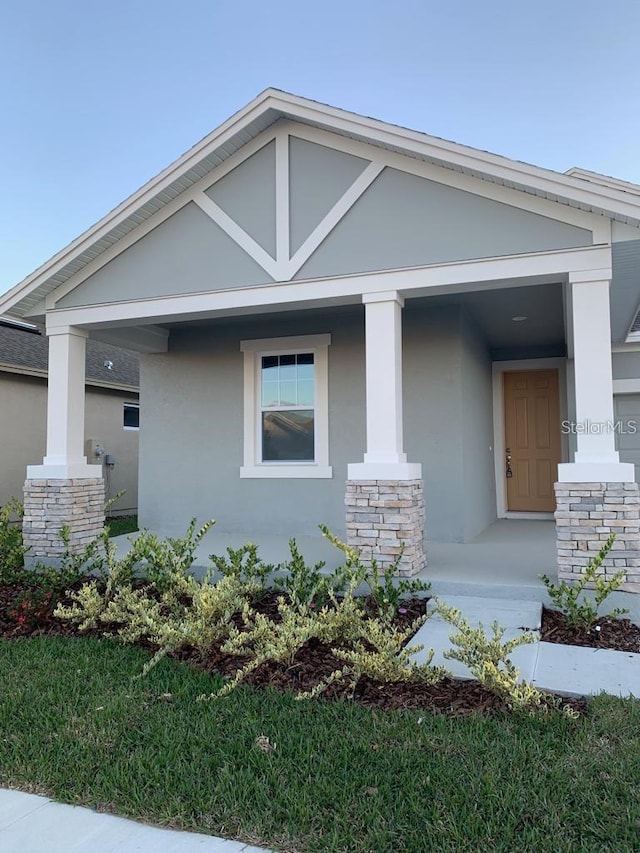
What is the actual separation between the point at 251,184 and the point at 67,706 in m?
5.25

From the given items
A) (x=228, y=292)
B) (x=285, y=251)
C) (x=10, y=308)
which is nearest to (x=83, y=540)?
(x=10, y=308)

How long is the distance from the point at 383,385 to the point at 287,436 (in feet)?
9.01

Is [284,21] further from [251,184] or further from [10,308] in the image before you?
[10,308]

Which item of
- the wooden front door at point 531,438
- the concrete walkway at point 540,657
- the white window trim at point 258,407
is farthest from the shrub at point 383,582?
the wooden front door at point 531,438

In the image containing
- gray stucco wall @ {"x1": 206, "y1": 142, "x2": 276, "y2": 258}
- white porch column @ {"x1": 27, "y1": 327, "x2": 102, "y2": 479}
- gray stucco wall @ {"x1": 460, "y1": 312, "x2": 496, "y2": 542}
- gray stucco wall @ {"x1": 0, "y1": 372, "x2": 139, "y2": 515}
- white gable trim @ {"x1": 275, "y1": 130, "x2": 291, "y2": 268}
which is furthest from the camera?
gray stucco wall @ {"x1": 0, "y1": 372, "x2": 139, "y2": 515}

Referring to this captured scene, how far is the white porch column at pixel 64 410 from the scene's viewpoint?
23.9 ft

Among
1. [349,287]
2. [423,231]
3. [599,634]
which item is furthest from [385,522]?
[423,231]

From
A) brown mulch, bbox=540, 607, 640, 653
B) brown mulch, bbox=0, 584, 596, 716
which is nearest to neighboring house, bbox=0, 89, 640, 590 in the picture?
brown mulch, bbox=540, 607, 640, 653

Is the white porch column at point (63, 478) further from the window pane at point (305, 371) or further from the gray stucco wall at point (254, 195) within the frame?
the window pane at point (305, 371)

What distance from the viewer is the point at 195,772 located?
2922 millimetres

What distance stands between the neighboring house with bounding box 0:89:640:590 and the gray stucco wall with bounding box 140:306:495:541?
0.09 ft

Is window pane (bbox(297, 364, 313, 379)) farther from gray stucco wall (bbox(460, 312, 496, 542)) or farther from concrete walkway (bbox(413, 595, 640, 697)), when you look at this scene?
concrete walkway (bbox(413, 595, 640, 697))

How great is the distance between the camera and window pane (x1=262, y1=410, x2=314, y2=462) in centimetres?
831

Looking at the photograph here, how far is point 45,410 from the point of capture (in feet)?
42.1
